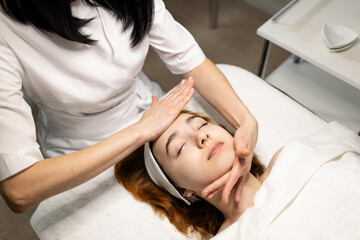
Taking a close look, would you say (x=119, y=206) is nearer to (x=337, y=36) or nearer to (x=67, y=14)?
(x=67, y=14)

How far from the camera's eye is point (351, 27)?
126 centimetres

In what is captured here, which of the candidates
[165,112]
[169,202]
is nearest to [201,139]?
[165,112]

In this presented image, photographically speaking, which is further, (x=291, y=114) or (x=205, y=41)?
(x=205, y=41)

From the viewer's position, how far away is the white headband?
1.01 m

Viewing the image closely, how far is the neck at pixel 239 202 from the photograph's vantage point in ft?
3.21

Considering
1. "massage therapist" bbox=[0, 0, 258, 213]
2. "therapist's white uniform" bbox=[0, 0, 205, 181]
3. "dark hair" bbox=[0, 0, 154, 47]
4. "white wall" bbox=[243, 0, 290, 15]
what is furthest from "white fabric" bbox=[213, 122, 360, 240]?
"white wall" bbox=[243, 0, 290, 15]

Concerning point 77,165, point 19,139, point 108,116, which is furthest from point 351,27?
point 19,139

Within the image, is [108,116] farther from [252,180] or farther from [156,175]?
[252,180]

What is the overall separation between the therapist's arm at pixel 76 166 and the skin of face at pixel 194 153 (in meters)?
0.05

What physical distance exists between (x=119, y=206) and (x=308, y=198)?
0.61 m

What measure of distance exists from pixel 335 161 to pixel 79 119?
→ 2.81 ft

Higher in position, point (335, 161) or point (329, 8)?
point (329, 8)

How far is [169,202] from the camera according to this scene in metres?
Answer: 1.05

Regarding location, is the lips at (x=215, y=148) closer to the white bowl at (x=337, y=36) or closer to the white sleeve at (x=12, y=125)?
the white sleeve at (x=12, y=125)
